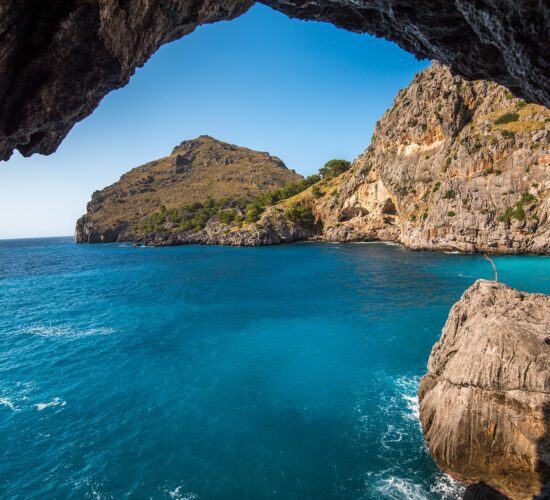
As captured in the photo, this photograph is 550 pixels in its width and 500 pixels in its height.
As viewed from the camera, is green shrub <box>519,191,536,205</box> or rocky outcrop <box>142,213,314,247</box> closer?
green shrub <box>519,191,536,205</box>

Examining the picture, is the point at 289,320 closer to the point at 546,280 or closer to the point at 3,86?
the point at 3,86

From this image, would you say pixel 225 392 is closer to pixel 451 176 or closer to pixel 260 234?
pixel 451 176

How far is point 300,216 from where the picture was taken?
13900 centimetres

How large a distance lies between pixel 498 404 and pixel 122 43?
21.0m

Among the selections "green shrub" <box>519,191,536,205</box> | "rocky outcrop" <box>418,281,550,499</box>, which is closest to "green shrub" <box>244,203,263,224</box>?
"green shrub" <box>519,191,536,205</box>

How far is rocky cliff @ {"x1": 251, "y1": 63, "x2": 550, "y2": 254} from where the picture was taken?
76.1 m

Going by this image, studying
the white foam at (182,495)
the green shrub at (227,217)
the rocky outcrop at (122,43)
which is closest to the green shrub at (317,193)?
the green shrub at (227,217)

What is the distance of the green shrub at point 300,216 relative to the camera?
454 feet

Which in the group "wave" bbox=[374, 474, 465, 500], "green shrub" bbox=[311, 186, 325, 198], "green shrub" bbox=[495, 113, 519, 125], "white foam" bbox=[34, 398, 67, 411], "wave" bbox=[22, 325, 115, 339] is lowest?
"wave" bbox=[374, 474, 465, 500]

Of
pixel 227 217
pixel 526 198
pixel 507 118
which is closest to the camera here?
pixel 526 198

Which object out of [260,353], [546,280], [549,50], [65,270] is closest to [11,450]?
[260,353]

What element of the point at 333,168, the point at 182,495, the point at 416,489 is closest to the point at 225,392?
the point at 182,495

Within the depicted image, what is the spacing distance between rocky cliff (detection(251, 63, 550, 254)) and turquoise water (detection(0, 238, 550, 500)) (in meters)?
26.7

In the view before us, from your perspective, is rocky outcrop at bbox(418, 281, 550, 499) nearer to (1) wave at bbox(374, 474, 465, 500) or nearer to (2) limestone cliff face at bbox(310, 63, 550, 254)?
(1) wave at bbox(374, 474, 465, 500)
